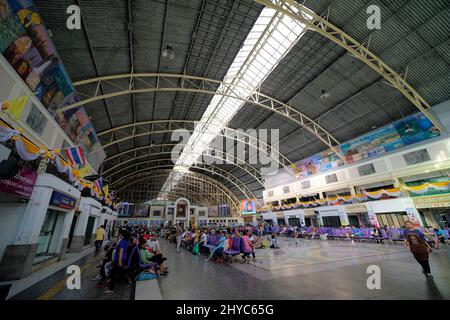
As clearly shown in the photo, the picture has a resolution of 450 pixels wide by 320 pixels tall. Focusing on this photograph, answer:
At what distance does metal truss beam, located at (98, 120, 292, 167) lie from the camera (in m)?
16.4

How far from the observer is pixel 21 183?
567 cm

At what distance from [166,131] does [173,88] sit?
6736mm

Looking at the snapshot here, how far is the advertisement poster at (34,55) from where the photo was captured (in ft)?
17.0

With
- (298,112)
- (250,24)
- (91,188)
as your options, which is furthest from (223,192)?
(250,24)

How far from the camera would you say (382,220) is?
1619 centimetres

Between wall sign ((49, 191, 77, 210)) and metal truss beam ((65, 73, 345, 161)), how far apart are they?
14.3ft

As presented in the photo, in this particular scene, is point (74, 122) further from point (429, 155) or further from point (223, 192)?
point (223, 192)

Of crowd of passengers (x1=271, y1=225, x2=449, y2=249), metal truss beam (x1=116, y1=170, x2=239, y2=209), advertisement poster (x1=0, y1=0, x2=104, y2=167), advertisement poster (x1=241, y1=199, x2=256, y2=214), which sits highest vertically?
metal truss beam (x1=116, y1=170, x2=239, y2=209)

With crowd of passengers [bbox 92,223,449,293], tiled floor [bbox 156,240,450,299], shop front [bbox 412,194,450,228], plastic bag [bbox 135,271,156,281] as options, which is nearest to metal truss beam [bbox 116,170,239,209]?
crowd of passengers [bbox 92,223,449,293]

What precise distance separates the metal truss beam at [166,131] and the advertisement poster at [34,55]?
6.69 metres

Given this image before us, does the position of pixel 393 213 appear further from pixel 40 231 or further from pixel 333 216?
pixel 40 231

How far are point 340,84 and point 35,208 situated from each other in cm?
1920

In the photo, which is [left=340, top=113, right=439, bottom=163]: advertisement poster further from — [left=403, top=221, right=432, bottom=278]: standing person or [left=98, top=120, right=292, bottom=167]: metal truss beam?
[left=403, top=221, right=432, bottom=278]: standing person

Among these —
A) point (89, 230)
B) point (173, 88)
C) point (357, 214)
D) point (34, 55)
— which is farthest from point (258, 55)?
point (89, 230)
